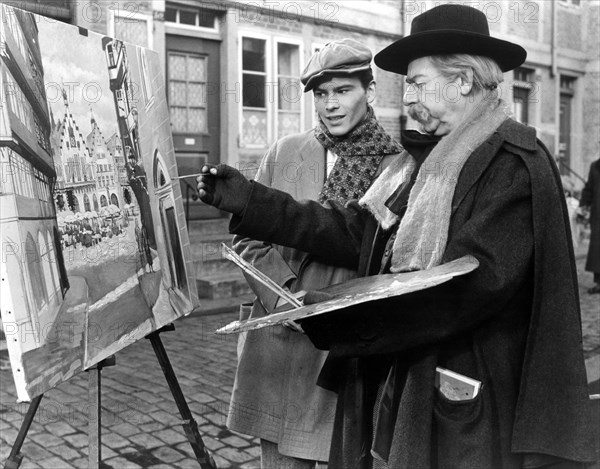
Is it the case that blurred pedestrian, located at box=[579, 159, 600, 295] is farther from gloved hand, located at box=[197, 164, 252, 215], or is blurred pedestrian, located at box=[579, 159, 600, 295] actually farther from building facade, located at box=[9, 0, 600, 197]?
gloved hand, located at box=[197, 164, 252, 215]

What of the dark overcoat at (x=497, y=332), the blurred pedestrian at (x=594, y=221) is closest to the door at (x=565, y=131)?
the blurred pedestrian at (x=594, y=221)

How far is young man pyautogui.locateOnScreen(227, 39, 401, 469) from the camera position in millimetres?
2414

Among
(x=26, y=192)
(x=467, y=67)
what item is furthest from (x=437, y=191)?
(x=26, y=192)

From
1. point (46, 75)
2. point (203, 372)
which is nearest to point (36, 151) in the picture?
point (46, 75)

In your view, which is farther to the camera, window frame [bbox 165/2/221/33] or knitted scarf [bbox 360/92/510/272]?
window frame [bbox 165/2/221/33]

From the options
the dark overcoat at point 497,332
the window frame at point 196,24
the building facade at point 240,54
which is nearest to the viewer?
the dark overcoat at point 497,332

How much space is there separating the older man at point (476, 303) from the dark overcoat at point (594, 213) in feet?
23.6

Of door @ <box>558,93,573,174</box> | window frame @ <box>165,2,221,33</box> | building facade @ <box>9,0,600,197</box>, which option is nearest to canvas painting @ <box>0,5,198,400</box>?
building facade @ <box>9,0,600,197</box>

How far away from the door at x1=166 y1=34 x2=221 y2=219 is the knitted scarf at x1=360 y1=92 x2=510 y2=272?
790 centimetres

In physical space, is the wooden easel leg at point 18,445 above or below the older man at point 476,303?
below

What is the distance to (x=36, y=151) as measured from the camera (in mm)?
2160

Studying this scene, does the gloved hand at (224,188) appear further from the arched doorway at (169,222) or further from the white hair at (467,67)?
the arched doorway at (169,222)

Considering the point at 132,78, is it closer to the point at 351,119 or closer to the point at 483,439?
the point at 351,119

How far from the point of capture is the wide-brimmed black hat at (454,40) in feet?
6.15
